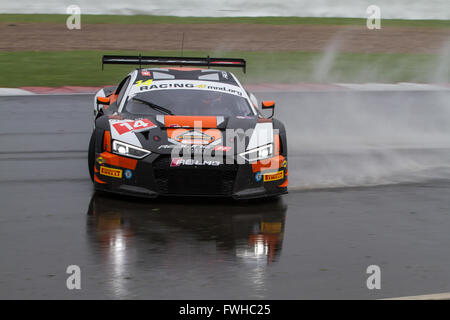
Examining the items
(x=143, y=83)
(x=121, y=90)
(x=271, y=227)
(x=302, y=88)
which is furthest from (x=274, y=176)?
(x=302, y=88)

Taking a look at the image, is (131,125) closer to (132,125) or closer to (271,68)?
(132,125)

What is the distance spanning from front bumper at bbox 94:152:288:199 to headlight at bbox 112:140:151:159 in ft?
0.15

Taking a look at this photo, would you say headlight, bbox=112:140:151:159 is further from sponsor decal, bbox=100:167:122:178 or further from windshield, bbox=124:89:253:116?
windshield, bbox=124:89:253:116

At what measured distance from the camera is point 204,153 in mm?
7836

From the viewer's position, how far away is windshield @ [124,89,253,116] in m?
8.87

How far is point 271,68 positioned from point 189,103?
11974 mm

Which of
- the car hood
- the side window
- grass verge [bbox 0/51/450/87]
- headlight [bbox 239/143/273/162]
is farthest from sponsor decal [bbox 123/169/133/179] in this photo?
grass verge [bbox 0/51/450/87]

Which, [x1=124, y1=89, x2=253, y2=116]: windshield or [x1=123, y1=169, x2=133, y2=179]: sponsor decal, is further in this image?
[x1=124, y1=89, x2=253, y2=116]: windshield

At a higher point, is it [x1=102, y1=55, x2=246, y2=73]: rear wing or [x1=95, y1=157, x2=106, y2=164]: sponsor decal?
[x1=102, y1=55, x2=246, y2=73]: rear wing

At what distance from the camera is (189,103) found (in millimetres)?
9031

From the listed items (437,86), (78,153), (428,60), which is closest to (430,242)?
(78,153)

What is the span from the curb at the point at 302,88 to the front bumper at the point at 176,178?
8269mm

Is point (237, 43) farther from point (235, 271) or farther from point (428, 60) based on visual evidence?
point (235, 271)
